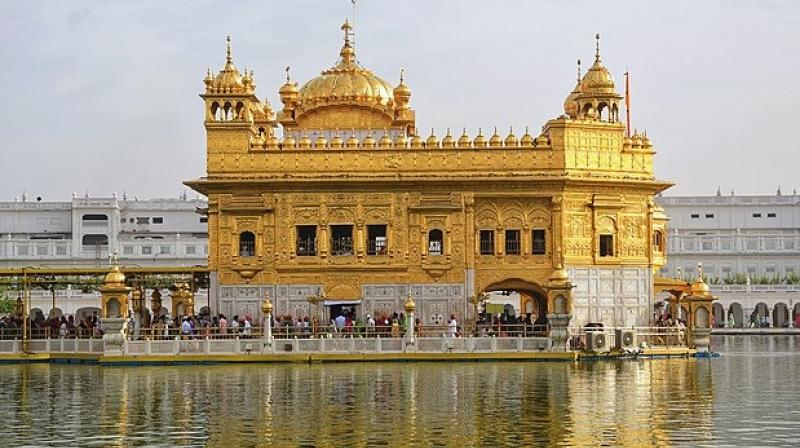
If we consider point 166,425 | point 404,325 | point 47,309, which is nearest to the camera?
point 166,425

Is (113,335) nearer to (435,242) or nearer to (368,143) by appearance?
(368,143)

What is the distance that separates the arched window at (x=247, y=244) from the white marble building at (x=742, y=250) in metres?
53.6

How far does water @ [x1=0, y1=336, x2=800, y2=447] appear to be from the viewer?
21.0 metres

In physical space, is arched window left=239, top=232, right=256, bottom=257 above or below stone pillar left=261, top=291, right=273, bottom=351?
above

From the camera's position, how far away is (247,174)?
143ft

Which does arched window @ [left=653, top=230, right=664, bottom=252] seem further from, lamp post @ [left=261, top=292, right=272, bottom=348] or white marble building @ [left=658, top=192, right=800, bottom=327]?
white marble building @ [left=658, top=192, right=800, bottom=327]

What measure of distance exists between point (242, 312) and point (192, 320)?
6.17ft

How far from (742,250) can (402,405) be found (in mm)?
82161

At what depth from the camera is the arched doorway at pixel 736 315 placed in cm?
9406

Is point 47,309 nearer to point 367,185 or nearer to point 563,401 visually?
point 367,185

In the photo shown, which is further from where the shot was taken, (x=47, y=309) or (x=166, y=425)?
(x=47, y=309)

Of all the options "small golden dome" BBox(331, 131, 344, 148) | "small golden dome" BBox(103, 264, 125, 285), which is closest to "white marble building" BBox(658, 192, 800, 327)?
"small golden dome" BBox(331, 131, 344, 148)

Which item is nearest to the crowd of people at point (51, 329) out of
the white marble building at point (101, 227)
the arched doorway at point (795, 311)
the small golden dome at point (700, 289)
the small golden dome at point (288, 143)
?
the small golden dome at point (288, 143)

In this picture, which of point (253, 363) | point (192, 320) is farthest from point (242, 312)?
point (253, 363)
